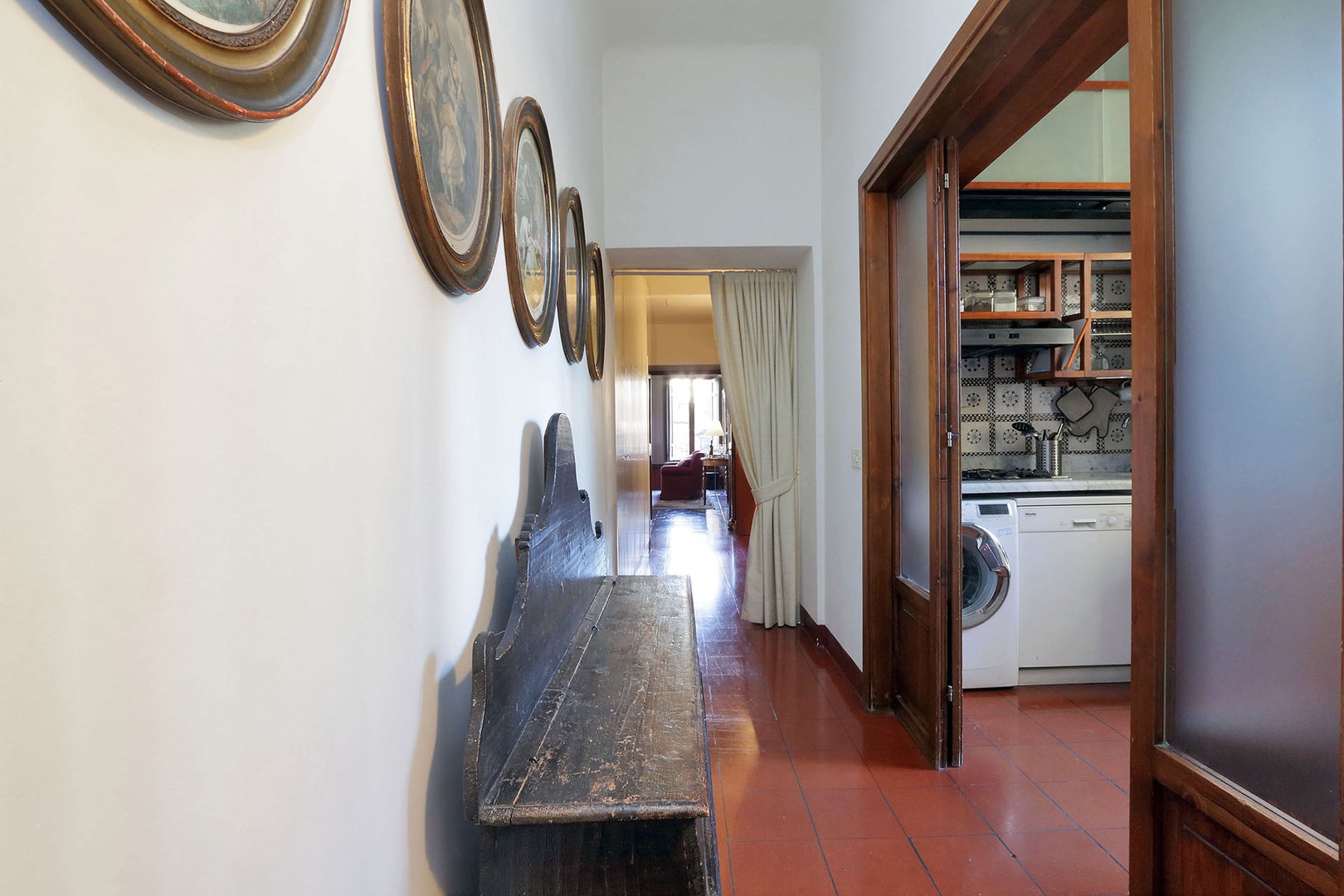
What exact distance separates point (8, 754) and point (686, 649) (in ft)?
5.18

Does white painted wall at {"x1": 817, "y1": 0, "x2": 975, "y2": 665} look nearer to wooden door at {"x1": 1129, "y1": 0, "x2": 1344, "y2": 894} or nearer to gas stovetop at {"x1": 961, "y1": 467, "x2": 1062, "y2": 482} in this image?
gas stovetop at {"x1": 961, "y1": 467, "x2": 1062, "y2": 482}

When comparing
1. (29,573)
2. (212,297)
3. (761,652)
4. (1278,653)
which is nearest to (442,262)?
(212,297)

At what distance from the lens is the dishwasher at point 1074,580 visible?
127 inches

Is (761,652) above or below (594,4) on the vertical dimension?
below

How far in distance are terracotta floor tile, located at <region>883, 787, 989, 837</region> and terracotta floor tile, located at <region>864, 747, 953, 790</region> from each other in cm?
4

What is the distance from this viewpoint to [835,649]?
3648 mm

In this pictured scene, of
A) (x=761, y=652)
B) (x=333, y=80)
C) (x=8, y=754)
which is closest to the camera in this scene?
(x=8, y=754)

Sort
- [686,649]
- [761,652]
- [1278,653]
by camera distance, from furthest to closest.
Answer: [761,652]
[686,649]
[1278,653]

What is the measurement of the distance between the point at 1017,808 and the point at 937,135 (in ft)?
7.73

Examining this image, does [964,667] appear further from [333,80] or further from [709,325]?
[709,325]

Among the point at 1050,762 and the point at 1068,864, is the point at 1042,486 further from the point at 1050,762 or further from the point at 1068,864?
the point at 1068,864

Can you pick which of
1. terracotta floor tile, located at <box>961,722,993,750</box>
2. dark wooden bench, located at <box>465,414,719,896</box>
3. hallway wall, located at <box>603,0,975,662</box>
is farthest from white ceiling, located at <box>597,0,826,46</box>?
terracotta floor tile, located at <box>961,722,993,750</box>

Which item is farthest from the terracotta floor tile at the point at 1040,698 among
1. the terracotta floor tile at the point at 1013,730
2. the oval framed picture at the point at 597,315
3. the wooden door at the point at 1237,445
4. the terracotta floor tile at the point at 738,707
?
the oval framed picture at the point at 597,315

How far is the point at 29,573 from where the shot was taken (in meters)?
0.43
